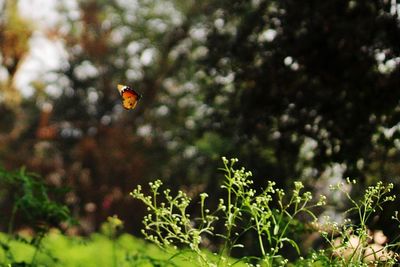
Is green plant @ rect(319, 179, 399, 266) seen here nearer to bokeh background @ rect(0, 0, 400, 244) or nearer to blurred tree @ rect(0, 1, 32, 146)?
bokeh background @ rect(0, 0, 400, 244)

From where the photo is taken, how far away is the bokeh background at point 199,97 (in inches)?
197

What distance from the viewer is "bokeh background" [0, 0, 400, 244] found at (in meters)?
5.01

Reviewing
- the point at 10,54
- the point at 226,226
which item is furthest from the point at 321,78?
the point at 10,54

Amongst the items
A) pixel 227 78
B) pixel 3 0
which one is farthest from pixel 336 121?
pixel 3 0

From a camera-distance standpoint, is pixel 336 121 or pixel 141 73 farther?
pixel 141 73

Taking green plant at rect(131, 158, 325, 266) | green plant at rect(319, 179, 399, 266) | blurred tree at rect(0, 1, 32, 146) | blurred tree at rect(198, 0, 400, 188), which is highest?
blurred tree at rect(0, 1, 32, 146)

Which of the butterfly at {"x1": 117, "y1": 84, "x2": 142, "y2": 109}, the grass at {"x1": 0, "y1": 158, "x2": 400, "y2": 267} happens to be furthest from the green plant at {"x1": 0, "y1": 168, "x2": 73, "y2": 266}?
the butterfly at {"x1": 117, "y1": 84, "x2": 142, "y2": 109}

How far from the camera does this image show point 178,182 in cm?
1527

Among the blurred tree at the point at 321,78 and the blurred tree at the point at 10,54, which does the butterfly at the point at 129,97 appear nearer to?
the blurred tree at the point at 321,78

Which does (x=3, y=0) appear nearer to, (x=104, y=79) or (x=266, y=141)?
(x=104, y=79)

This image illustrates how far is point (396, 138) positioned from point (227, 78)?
200cm

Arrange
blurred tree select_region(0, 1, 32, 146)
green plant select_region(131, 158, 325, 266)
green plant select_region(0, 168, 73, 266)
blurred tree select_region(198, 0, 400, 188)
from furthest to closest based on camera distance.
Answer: blurred tree select_region(0, 1, 32, 146) → blurred tree select_region(198, 0, 400, 188) → green plant select_region(0, 168, 73, 266) → green plant select_region(131, 158, 325, 266)

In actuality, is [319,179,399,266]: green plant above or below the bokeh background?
below

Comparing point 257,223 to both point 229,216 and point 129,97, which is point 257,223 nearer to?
point 229,216
